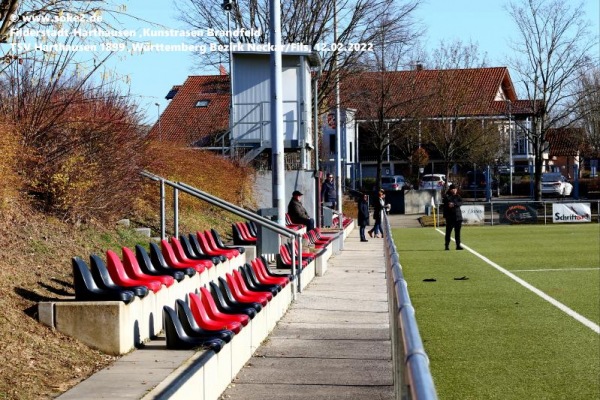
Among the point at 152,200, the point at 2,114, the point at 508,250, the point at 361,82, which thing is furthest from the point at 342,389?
the point at 361,82

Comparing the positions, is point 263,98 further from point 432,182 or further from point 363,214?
point 432,182

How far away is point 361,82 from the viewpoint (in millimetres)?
62438

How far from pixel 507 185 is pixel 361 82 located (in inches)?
993

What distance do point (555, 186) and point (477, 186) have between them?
6.13 meters

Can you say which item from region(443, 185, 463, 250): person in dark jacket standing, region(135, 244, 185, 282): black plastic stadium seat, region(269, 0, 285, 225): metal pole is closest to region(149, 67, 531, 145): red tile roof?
region(443, 185, 463, 250): person in dark jacket standing

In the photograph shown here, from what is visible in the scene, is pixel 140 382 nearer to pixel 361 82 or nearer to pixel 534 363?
Result: pixel 534 363

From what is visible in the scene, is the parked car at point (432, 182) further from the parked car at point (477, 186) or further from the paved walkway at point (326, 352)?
the paved walkway at point (326, 352)

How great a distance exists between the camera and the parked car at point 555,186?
72.9m

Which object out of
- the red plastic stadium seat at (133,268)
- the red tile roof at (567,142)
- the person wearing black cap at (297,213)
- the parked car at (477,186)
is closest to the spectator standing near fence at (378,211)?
the person wearing black cap at (297,213)

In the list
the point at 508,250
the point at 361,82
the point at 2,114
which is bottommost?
the point at 508,250

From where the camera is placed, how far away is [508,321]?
1700 centimetres

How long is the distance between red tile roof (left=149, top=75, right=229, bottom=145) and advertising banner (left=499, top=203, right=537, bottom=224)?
14459 mm

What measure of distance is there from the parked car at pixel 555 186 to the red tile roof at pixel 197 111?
24914 mm

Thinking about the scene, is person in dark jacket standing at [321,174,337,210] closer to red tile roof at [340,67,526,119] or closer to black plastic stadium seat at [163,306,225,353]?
red tile roof at [340,67,526,119]
